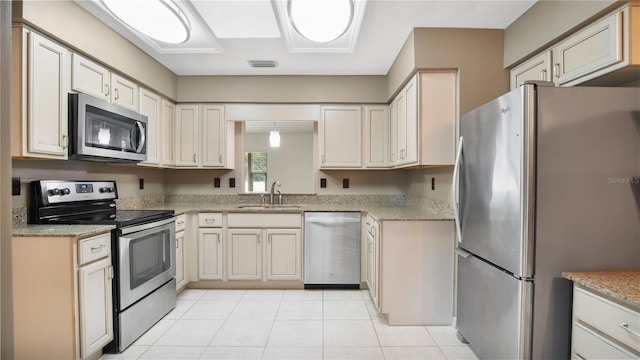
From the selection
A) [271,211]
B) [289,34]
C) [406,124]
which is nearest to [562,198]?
[406,124]

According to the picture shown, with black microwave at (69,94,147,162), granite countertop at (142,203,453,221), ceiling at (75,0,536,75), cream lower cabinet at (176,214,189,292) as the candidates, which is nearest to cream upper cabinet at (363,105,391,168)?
ceiling at (75,0,536,75)

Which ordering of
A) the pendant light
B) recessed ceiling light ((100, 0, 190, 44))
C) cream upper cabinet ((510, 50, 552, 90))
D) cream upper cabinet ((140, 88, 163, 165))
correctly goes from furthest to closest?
the pendant light → cream upper cabinet ((140, 88, 163, 165)) → cream upper cabinet ((510, 50, 552, 90)) → recessed ceiling light ((100, 0, 190, 44))

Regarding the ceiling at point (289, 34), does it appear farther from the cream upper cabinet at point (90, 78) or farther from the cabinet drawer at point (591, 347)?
the cabinet drawer at point (591, 347)

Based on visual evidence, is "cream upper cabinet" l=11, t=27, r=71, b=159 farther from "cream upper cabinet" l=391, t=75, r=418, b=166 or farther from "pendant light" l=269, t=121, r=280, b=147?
"cream upper cabinet" l=391, t=75, r=418, b=166

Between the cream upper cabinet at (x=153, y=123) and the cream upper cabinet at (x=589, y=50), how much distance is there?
329cm

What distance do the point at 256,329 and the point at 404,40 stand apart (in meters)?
2.66

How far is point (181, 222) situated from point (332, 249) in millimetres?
1564

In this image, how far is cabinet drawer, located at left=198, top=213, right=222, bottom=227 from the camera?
131 inches

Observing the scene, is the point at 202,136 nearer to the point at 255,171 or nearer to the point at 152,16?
the point at 255,171

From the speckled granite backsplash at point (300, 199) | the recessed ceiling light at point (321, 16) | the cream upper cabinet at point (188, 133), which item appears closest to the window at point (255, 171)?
the speckled granite backsplash at point (300, 199)

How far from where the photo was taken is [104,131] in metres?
2.33

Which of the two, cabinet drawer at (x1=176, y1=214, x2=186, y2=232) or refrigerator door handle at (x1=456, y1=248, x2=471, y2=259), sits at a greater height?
cabinet drawer at (x1=176, y1=214, x2=186, y2=232)

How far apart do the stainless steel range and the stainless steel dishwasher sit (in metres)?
1.31

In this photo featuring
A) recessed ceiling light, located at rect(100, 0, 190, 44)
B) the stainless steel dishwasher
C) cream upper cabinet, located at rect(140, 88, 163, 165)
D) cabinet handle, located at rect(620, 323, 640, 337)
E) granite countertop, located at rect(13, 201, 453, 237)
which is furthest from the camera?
the stainless steel dishwasher
